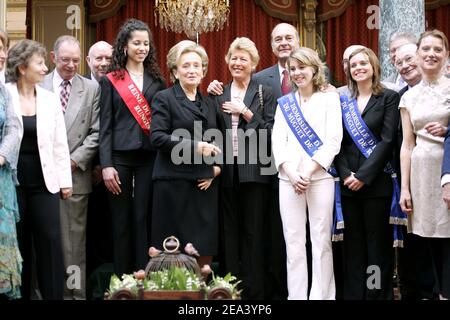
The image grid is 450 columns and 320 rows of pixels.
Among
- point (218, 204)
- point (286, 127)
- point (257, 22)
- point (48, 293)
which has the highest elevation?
point (257, 22)

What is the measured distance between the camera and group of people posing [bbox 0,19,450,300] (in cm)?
513

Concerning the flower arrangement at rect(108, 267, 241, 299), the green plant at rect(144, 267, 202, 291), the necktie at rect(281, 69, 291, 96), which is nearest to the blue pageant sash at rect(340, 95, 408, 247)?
the necktie at rect(281, 69, 291, 96)

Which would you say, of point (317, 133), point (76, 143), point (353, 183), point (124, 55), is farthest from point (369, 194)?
point (76, 143)

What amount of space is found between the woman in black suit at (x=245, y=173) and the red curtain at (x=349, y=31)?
6717mm

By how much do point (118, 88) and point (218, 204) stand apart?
3.19 ft

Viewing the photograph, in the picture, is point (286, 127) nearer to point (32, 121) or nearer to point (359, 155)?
point (359, 155)

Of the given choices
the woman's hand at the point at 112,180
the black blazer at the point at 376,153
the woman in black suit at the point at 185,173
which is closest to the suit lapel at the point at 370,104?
the black blazer at the point at 376,153

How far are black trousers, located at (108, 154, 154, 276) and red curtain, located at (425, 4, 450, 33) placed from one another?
7785mm

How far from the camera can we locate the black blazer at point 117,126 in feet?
18.2

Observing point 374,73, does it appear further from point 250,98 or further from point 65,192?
point 65,192

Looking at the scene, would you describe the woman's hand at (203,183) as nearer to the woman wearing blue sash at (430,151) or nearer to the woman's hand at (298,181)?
the woman's hand at (298,181)

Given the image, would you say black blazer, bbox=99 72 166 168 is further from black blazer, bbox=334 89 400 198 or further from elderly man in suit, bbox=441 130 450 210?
elderly man in suit, bbox=441 130 450 210

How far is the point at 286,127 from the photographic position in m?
5.40

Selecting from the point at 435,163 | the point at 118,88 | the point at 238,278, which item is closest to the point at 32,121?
the point at 118,88
